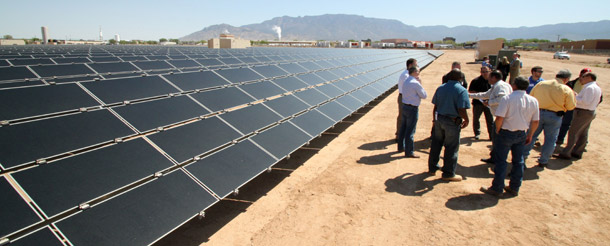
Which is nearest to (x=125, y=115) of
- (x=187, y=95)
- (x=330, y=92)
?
(x=187, y=95)

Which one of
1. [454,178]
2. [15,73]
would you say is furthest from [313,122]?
[15,73]

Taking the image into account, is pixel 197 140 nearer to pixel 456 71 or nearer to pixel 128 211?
pixel 128 211

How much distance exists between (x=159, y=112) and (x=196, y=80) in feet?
10.00

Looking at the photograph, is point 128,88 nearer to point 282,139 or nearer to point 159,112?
point 159,112

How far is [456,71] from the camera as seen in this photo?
277 inches

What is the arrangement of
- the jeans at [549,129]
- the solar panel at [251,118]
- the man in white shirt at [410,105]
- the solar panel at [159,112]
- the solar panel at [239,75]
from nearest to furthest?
the solar panel at [159,112] → the solar panel at [251,118] → the jeans at [549,129] → the man in white shirt at [410,105] → the solar panel at [239,75]

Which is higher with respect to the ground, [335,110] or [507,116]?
[507,116]

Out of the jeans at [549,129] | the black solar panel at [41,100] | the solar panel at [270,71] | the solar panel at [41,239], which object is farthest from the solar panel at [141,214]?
the jeans at [549,129]

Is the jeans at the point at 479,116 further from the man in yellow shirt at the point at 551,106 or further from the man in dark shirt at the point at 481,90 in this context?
the man in yellow shirt at the point at 551,106

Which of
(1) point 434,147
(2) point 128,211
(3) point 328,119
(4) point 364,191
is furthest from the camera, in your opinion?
(3) point 328,119

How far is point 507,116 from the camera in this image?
255 inches

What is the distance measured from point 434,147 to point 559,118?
349 centimetres

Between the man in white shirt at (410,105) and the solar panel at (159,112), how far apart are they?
5453 mm

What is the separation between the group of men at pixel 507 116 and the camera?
21.3ft
